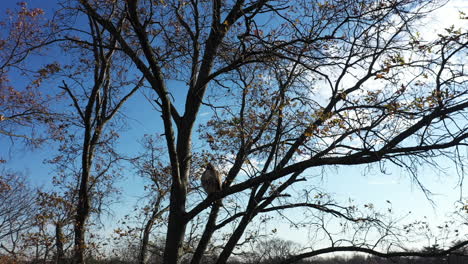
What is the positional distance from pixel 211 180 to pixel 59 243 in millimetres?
6602

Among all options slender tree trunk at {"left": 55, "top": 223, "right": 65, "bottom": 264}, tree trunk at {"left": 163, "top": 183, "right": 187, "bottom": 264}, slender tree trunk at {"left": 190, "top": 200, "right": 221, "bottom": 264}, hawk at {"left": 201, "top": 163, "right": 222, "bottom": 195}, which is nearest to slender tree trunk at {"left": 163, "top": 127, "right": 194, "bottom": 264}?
tree trunk at {"left": 163, "top": 183, "right": 187, "bottom": 264}

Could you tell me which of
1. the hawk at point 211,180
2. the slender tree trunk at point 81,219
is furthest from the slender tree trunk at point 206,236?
the slender tree trunk at point 81,219

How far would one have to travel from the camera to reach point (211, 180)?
6000 millimetres

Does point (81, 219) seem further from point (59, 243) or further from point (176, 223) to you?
Result: point (176, 223)

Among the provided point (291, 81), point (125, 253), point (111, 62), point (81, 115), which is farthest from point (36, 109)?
point (291, 81)

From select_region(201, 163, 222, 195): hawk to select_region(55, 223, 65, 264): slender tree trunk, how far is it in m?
6.14

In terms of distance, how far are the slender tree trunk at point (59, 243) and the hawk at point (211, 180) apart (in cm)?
614

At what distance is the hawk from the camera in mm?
5992

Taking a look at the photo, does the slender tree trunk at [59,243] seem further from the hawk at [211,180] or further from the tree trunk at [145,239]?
the hawk at [211,180]

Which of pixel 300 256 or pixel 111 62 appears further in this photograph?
pixel 111 62

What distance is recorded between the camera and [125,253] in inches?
461

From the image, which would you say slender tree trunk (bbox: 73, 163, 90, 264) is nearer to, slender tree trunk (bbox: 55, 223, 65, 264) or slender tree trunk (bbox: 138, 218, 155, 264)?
slender tree trunk (bbox: 55, 223, 65, 264)

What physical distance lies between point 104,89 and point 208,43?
6371mm

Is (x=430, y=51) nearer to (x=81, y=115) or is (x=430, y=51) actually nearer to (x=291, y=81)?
(x=291, y=81)
